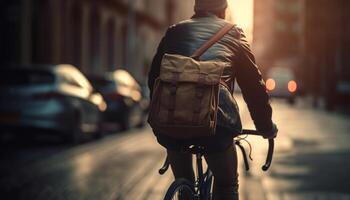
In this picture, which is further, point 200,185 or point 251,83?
point 200,185

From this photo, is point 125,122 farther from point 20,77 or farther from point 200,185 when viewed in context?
point 200,185

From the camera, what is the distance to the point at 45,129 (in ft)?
48.6

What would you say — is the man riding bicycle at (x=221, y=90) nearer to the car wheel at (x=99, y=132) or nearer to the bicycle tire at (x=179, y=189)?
the bicycle tire at (x=179, y=189)

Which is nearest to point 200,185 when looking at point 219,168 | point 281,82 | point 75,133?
point 219,168

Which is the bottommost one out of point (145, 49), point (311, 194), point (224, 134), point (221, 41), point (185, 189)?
point (145, 49)

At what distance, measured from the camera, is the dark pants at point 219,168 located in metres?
4.59

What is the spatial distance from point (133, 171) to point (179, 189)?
682 cm

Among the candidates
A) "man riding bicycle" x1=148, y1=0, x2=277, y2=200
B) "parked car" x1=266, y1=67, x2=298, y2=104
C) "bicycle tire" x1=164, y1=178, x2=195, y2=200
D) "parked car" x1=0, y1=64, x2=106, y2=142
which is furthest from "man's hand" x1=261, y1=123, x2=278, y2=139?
"parked car" x1=266, y1=67, x2=298, y2=104

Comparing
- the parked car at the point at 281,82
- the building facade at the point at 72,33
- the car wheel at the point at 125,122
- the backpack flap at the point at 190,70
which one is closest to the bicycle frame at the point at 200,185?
the backpack flap at the point at 190,70

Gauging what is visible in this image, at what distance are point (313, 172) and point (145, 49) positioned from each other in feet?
176

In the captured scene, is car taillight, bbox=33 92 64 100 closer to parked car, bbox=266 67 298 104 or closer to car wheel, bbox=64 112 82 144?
car wheel, bbox=64 112 82 144

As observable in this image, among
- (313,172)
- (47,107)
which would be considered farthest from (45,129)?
(313,172)

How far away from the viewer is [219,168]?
182 inches

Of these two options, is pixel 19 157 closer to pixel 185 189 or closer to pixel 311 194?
pixel 311 194
